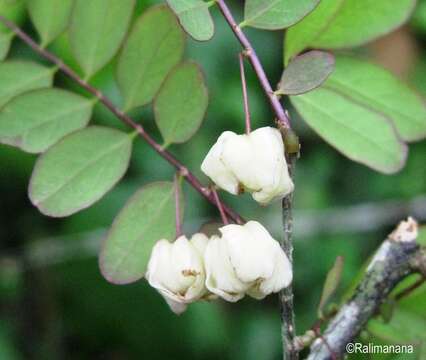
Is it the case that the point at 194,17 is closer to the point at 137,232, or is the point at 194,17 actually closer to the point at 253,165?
the point at 253,165

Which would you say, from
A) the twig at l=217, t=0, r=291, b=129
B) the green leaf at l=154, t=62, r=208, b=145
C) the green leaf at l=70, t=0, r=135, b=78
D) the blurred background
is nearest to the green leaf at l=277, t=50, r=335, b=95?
the twig at l=217, t=0, r=291, b=129

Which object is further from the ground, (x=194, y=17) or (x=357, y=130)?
(x=194, y=17)

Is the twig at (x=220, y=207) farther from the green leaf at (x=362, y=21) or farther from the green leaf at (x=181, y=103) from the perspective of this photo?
the green leaf at (x=362, y=21)

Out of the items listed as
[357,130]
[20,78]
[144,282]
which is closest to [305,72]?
[357,130]

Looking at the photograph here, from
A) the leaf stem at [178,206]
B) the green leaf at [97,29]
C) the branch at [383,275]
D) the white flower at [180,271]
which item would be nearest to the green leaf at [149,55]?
the green leaf at [97,29]

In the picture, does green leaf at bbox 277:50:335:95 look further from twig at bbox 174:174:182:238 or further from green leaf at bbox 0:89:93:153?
green leaf at bbox 0:89:93:153

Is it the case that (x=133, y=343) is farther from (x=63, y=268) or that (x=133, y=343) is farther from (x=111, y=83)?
(x=111, y=83)

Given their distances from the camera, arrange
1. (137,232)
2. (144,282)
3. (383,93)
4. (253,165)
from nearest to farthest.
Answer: (253,165) < (137,232) < (383,93) < (144,282)
